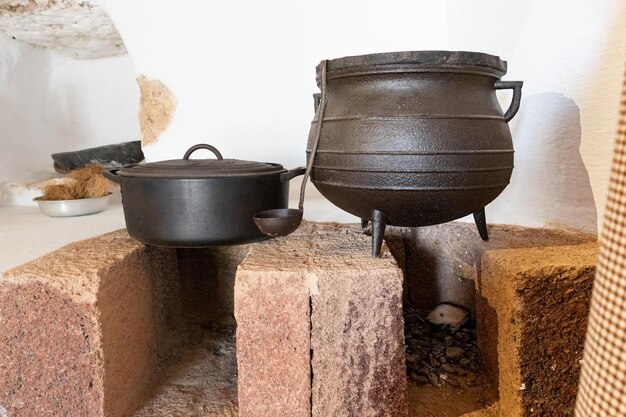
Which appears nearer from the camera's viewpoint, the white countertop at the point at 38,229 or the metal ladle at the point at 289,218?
the metal ladle at the point at 289,218

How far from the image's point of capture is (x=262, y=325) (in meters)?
1.03

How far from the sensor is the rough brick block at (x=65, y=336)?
1.08 meters

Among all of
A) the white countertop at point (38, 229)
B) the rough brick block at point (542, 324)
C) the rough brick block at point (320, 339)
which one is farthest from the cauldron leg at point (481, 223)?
the white countertop at point (38, 229)

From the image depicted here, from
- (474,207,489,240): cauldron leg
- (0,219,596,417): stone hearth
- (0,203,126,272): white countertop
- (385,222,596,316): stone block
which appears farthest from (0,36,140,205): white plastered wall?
(474,207,489,240): cauldron leg

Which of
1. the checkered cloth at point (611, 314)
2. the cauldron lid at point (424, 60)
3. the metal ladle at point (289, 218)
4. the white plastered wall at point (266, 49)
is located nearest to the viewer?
the checkered cloth at point (611, 314)

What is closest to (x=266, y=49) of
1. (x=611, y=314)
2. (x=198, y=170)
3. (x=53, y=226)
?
(x=198, y=170)

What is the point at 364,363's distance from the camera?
1.03 metres

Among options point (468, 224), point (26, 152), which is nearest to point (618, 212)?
point (468, 224)

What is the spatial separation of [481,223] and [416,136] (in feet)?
1.42

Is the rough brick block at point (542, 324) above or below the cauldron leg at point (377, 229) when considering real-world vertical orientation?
below

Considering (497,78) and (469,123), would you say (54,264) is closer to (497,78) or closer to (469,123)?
(469,123)

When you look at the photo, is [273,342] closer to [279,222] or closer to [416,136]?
[279,222]

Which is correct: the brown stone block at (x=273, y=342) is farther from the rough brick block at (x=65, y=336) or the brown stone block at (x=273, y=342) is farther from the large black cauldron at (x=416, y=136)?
the rough brick block at (x=65, y=336)

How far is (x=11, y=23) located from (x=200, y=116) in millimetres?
1033
